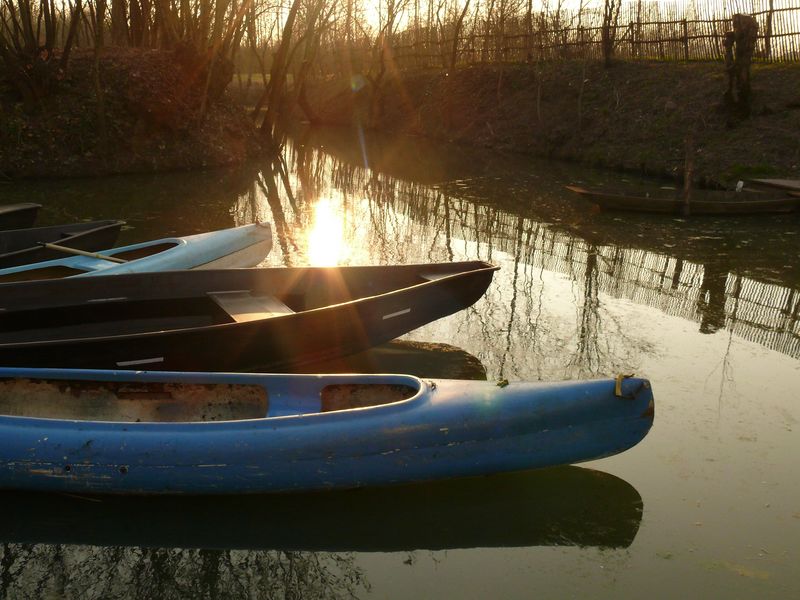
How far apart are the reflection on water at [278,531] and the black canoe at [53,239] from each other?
14.3 feet

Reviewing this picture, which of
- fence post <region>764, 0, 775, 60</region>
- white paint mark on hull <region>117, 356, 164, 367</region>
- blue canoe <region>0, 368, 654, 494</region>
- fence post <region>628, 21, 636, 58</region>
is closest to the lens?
blue canoe <region>0, 368, 654, 494</region>

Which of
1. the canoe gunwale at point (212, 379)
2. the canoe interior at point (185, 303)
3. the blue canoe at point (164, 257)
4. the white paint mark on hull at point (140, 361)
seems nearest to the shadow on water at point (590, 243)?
the canoe interior at point (185, 303)

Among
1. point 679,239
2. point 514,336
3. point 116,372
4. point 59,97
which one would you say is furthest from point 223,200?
point 116,372

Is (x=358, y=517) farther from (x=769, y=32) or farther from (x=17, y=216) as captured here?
(x=769, y=32)

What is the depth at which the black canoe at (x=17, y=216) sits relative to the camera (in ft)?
36.3

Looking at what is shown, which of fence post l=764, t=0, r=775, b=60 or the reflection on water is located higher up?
fence post l=764, t=0, r=775, b=60

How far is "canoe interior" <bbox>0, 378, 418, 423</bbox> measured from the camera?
535 centimetres

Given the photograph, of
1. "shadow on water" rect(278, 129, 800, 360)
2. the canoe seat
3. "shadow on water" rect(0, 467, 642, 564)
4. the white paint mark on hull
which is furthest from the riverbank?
"shadow on water" rect(0, 467, 642, 564)

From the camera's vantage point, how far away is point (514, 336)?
797 cm

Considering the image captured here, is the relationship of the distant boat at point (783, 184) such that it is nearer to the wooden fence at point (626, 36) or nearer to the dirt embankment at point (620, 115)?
the dirt embankment at point (620, 115)

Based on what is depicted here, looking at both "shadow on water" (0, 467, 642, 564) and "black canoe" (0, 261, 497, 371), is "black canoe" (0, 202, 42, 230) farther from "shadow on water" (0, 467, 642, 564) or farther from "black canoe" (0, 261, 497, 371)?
"shadow on water" (0, 467, 642, 564)

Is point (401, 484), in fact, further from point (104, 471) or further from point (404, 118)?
point (404, 118)

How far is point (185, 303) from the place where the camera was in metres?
7.33

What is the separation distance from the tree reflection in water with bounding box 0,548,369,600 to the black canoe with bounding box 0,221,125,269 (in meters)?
4.93
